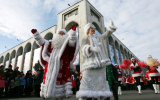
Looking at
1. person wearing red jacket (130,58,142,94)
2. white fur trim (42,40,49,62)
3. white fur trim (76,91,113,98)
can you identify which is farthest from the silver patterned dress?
person wearing red jacket (130,58,142,94)

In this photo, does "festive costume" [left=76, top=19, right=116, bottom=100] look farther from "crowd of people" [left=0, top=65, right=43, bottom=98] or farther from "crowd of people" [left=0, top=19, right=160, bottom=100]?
"crowd of people" [left=0, top=65, right=43, bottom=98]

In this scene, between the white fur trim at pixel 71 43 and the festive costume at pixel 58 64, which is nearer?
the festive costume at pixel 58 64

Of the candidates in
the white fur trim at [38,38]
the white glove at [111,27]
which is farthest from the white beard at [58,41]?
the white glove at [111,27]

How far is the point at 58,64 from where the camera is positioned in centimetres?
275

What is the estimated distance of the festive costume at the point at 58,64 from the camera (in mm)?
2502

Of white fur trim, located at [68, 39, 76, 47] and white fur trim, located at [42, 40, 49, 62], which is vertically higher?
white fur trim, located at [68, 39, 76, 47]

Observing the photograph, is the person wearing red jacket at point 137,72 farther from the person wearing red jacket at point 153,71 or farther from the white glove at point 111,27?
the white glove at point 111,27

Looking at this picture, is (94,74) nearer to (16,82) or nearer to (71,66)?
(71,66)

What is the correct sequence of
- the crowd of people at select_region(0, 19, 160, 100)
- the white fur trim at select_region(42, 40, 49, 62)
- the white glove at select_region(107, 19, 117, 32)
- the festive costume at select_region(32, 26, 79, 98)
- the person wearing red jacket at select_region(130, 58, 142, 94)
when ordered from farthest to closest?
the person wearing red jacket at select_region(130, 58, 142, 94) < the white fur trim at select_region(42, 40, 49, 62) < the white glove at select_region(107, 19, 117, 32) < the festive costume at select_region(32, 26, 79, 98) < the crowd of people at select_region(0, 19, 160, 100)

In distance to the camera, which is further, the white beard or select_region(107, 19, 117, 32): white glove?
the white beard

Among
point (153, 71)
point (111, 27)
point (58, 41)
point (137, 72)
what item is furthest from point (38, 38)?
point (153, 71)

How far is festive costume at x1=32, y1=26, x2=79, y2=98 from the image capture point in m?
2.50

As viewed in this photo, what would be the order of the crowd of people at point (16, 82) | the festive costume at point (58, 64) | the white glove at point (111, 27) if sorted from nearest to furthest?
the festive costume at point (58, 64)
the white glove at point (111, 27)
the crowd of people at point (16, 82)

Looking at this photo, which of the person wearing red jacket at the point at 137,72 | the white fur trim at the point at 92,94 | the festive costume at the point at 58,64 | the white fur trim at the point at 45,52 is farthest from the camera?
the person wearing red jacket at the point at 137,72
